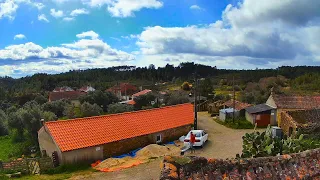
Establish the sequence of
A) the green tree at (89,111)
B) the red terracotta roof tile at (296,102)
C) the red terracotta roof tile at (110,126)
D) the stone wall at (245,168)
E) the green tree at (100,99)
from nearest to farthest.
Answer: the stone wall at (245,168) < the red terracotta roof tile at (110,126) < the red terracotta roof tile at (296,102) < the green tree at (89,111) < the green tree at (100,99)

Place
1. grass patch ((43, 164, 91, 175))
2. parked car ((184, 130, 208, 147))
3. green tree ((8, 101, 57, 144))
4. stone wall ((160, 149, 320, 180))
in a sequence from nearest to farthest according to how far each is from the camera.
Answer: stone wall ((160, 149, 320, 180)) → grass patch ((43, 164, 91, 175)) → parked car ((184, 130, 208, 147)) → green tree ((8, 101, 57, 144))

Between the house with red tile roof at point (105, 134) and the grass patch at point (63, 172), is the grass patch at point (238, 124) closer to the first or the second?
the house with red tile roof at point (105, 134)

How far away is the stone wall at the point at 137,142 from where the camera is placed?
78.3 feet

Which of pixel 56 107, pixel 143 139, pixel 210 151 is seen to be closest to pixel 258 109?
pixel 210 151

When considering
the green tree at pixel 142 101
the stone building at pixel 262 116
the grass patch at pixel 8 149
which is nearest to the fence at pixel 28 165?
the grass patch at pixel 8 149

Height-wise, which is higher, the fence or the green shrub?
the green shrub

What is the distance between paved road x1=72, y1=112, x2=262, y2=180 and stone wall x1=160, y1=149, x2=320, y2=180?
13539 millimetres

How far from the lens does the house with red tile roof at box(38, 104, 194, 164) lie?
22091mm

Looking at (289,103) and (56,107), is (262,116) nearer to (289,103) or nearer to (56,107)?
(289,103)

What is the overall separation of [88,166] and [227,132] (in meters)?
17.4

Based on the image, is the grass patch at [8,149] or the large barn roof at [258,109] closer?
the grass patch at [8,149]

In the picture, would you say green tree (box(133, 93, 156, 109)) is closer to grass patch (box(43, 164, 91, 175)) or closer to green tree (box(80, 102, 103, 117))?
green tree (box(80, 102, 103, 117))

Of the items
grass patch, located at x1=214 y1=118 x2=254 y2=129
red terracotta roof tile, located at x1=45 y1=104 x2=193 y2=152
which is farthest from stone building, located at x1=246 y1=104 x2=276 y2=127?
red terracotta roof tile, located at x1=45 y1=104 x2=193 y2=152

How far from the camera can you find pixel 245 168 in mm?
5688
